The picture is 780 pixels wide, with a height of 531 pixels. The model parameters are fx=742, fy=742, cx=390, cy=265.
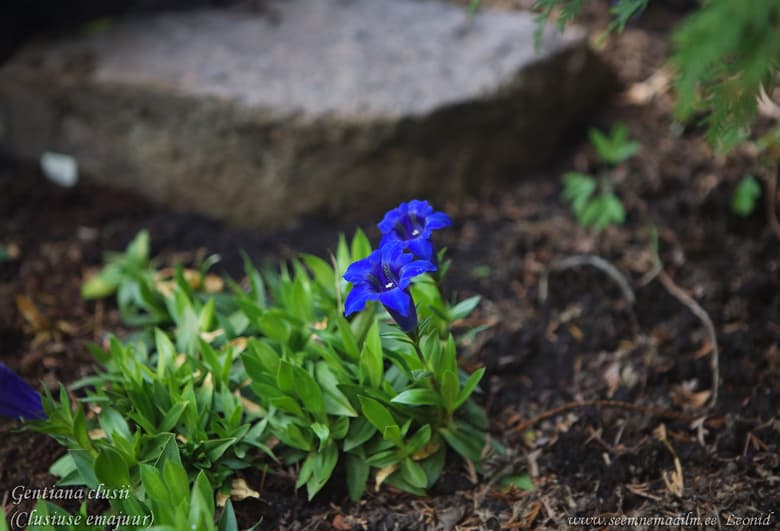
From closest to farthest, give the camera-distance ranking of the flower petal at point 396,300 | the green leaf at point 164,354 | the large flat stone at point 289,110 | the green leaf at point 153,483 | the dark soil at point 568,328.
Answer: the flower petal at point 396,300 < the green leaf at point 153,483 < the dark soil at point 568,328 < the green leaf at point 164,354 < the large flat stone at point 289,110

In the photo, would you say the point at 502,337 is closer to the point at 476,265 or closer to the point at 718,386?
the point at 476,265

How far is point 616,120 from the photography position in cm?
416

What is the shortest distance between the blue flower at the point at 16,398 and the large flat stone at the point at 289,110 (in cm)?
158

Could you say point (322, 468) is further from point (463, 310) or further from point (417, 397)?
point (463, 310)

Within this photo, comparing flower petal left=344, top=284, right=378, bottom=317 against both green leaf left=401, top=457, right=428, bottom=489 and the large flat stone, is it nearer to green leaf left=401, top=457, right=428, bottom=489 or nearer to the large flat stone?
green leaf left=401, top=457, right=428, bottom=489

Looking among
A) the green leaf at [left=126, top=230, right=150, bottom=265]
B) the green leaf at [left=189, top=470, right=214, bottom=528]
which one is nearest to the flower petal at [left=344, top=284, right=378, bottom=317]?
the green leaf at [left=189, top=470, right=214, bottom=528]

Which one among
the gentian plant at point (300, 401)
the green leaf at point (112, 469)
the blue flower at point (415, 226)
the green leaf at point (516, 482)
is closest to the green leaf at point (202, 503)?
the gentian plant at point (300, 401)

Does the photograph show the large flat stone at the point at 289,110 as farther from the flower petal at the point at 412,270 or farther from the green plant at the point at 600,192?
the flower petal at the point at 412,270

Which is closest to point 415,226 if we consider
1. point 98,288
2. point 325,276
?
point 325,276

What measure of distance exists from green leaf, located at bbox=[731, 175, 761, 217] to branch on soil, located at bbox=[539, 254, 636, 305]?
2.23ft

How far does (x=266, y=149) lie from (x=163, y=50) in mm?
848

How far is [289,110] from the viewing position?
3.48m

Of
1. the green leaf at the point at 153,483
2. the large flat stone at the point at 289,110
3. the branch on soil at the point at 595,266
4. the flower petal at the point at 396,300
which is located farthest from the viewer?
the large flat stone at the point at 289,110

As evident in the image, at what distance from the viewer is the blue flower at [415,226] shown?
2109mm
